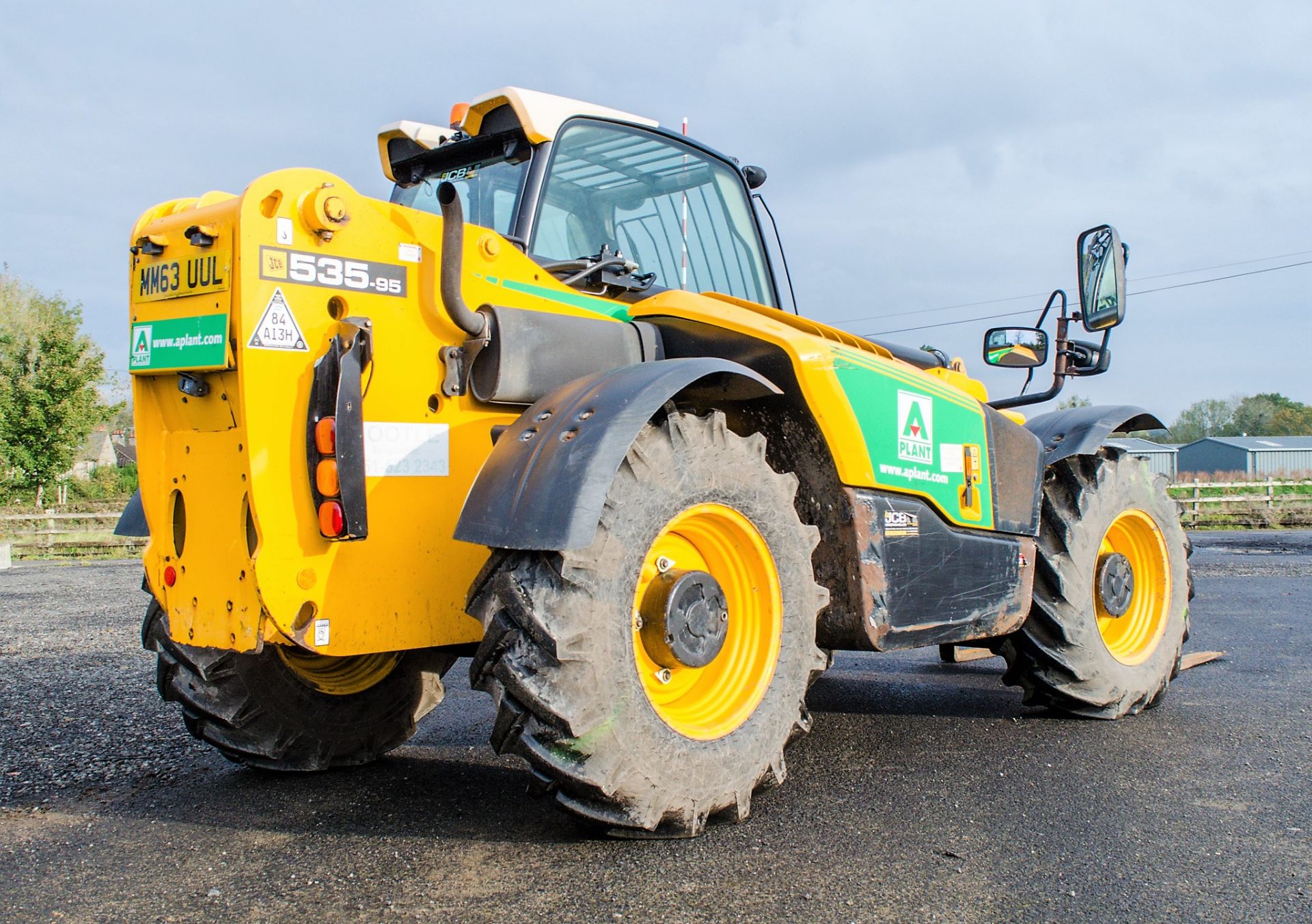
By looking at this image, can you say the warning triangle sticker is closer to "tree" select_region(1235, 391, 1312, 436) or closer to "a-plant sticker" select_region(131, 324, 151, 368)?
"a-plant sticker" select_region(131, 324, 151, 368)

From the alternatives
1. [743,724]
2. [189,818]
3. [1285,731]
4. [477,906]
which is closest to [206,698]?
[189,818]

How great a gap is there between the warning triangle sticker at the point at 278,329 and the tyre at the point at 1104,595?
3.73 m

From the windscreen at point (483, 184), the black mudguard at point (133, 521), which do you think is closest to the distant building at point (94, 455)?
the black mudguard at point (133, 521)

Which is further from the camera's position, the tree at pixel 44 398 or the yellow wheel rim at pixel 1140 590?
the tree at pixel 44 398

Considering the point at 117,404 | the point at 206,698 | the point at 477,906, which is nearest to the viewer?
the point at 477,906

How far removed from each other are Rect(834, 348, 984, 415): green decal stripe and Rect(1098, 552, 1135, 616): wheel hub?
127 centimetres

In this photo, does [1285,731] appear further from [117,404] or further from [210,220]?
[117,404]

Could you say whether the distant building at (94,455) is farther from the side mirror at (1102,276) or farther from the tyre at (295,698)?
the side mirror at (1102,276)

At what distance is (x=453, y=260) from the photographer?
11.1 ft

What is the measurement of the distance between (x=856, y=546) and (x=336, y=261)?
2172mm

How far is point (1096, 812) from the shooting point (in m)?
3.72

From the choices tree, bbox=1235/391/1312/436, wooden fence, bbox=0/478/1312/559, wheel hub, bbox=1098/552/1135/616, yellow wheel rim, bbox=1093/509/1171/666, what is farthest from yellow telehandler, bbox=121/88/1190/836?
tree, bbox=1235/391/1312/436

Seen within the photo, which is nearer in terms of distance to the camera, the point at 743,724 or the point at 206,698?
the point at 743,724

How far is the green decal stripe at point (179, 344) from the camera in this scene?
3.26 metres
